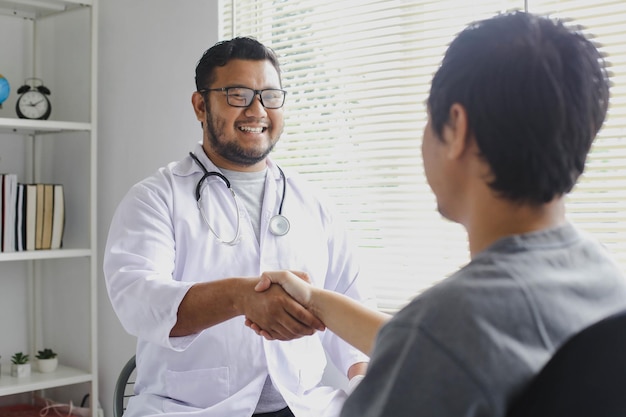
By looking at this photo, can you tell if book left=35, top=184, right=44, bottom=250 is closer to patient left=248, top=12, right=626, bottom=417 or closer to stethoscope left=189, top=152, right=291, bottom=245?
stethoscope left=189, top=152, right=291, bottom=245

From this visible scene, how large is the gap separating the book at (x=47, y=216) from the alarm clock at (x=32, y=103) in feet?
1.01

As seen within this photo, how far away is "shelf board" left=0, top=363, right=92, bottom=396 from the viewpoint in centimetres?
292

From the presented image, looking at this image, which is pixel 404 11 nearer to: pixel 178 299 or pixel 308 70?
pixel 308 70

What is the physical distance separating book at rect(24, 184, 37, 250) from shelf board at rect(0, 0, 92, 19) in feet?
2.56

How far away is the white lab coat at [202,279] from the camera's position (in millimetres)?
1803

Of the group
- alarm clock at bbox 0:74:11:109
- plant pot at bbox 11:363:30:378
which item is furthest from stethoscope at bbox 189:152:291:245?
plant pot at bbox 11:363:30:378

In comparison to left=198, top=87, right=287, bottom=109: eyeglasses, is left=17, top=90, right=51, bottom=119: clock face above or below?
above

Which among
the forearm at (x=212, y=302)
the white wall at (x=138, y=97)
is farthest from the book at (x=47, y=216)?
the forearm at (x=212, y=302)

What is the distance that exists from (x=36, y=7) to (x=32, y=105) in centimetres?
44

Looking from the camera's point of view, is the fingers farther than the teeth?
No

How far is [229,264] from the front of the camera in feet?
6.45

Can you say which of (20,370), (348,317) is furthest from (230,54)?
(20,370)

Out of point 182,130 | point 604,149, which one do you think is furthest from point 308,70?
point 604,149

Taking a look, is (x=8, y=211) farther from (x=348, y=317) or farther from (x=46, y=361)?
(x=348, y=317)
